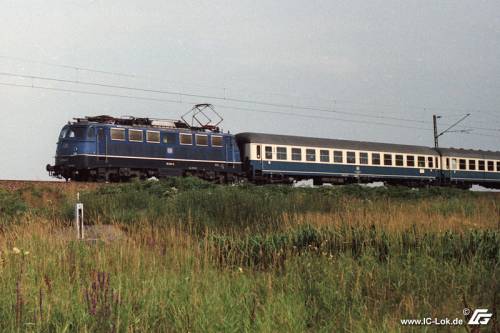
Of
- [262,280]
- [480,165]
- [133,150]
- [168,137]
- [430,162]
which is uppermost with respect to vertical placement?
[168,137]

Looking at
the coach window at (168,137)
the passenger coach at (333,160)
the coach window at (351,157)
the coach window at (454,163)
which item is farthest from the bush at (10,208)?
the coach window at (454,163)

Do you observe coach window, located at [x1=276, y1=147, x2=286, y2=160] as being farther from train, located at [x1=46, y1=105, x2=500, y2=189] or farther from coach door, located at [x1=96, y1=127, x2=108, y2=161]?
coach door, located at [x1=96, y1=127, x2=108, y2=161]

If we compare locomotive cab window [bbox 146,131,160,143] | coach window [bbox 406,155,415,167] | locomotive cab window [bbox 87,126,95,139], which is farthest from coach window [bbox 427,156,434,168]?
locomotive cab window [bbox 87,126,95,139]

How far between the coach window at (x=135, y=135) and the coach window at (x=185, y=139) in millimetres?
2078

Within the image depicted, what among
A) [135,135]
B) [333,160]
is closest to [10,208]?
[135,135]

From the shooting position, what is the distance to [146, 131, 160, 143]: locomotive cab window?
26.0 m

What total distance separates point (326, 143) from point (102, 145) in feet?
44.3

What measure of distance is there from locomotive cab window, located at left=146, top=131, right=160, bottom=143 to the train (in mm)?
17

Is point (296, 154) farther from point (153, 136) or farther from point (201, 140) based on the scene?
point (153, 136)

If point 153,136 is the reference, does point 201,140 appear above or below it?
below

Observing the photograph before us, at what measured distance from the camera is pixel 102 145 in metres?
24.6

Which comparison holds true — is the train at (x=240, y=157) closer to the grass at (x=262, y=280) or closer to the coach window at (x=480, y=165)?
the coach window at (x=480, y=165)

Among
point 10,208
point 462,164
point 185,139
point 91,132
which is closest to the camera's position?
point 10,208

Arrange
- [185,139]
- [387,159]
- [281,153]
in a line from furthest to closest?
[387,159] < [281,153] < [185,139]
